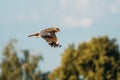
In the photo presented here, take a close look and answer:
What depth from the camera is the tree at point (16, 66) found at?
272 feet

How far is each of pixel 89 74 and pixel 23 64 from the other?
952 cm

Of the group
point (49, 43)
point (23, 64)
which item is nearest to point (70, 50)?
point (23, 64)

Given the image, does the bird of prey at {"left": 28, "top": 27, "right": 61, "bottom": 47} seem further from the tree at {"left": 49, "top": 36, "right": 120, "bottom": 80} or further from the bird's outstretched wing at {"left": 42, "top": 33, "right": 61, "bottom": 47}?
the tree at {"left": 49, "top": 36, "right": 120, "bottom": 80}

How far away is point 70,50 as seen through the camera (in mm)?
82375

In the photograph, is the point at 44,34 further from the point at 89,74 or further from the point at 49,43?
the point at 89,74

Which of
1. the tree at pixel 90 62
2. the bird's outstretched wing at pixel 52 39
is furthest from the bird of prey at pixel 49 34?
the tree at pixel 90 62

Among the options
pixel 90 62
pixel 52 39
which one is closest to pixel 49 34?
pixel 52 39

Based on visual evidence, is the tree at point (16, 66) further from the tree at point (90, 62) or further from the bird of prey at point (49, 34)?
the bird of prey at point (49, 34)

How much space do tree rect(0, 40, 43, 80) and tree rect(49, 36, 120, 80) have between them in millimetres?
2546

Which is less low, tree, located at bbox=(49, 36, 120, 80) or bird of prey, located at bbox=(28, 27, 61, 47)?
tree, located at bbox=(49, 36, 120, 80)

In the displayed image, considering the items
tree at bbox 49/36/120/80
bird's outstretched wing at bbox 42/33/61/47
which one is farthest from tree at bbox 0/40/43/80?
bird's outstretched wing at bbox 42/33/61/47

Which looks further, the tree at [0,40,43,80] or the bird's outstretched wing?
the tree at [0,40,43,80]

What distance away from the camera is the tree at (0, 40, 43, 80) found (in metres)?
82.9

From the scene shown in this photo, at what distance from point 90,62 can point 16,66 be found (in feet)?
30.5
